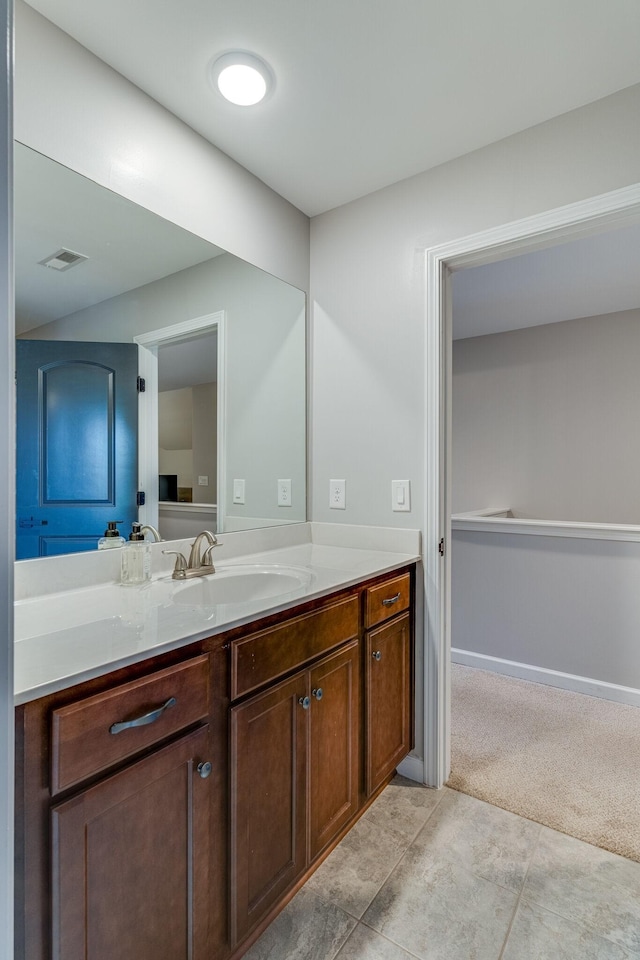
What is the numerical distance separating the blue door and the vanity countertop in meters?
0.19

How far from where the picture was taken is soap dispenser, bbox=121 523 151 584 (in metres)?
1.44

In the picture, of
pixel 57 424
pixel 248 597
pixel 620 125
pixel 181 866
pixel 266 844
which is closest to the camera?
pixel 181 866

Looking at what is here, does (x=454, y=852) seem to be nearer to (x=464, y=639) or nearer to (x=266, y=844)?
(x=266, y=844)

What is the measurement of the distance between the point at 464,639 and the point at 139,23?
127 inches

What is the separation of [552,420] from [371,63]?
3.27m

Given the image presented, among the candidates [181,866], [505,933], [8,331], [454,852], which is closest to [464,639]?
[454,852]

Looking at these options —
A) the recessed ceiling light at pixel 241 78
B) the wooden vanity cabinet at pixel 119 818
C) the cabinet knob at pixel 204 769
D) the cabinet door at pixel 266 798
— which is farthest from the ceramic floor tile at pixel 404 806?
the recessed ceiling light at pixel 241 78

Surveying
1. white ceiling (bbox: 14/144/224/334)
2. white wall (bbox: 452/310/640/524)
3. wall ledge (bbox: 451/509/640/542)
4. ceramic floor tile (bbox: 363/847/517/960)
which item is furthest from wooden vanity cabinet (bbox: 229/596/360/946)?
white wall (bbox: 452/310/640/524)

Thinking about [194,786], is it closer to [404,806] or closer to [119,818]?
[119,818]

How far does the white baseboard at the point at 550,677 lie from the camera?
2.61m

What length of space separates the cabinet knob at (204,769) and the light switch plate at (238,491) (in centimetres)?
107

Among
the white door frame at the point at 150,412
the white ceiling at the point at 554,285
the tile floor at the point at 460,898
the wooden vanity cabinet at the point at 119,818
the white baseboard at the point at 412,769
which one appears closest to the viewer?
the wooden vanity cabinet at the point at 119,818

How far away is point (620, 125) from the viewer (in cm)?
154

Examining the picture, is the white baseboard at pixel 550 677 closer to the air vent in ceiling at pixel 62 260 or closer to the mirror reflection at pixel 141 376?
the mirror reflection at pixel 141 376
